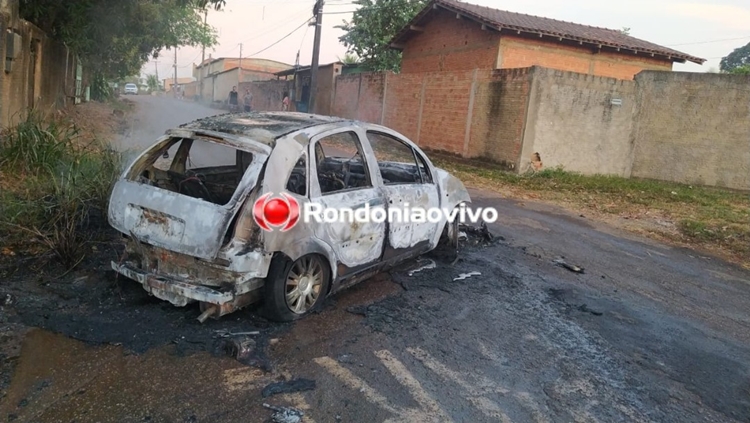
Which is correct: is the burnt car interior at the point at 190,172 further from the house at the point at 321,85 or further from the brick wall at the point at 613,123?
the house at the point at 321,85

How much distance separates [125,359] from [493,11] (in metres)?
19.9

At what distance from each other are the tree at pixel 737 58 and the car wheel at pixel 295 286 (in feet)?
189

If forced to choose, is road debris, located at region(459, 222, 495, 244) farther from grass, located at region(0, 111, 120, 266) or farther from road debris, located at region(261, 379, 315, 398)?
grass, located at region(0, 111, 120, 266)

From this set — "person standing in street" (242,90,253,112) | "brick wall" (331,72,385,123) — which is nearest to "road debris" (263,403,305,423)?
"brick wall" (331,72,385,123)

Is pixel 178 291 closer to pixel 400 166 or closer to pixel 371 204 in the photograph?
pixel 371 204

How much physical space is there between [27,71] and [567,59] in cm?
1631

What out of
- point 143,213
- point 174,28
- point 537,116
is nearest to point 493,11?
point 537,116

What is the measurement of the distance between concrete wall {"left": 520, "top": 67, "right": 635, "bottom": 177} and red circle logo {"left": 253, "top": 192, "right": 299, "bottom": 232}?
35.7 ft

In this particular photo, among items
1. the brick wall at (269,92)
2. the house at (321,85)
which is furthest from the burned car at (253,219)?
the brick wall at (269,92)

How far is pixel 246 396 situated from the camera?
2.86 meters

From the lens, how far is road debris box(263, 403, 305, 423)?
268cm

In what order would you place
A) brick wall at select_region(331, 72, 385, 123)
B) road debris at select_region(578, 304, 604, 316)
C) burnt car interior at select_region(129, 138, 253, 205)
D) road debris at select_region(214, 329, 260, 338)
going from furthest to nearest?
brick wall at select_region(331, 72, 385, 123), road debris at select_region(578, 304, 604, 316), burnt car interior at select_region(129, 138, 253, 205), road debris at select_region(214, 329, 260, 338)

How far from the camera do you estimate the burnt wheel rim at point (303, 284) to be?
3760 millimetres

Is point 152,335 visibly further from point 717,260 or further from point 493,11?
point 493,11
